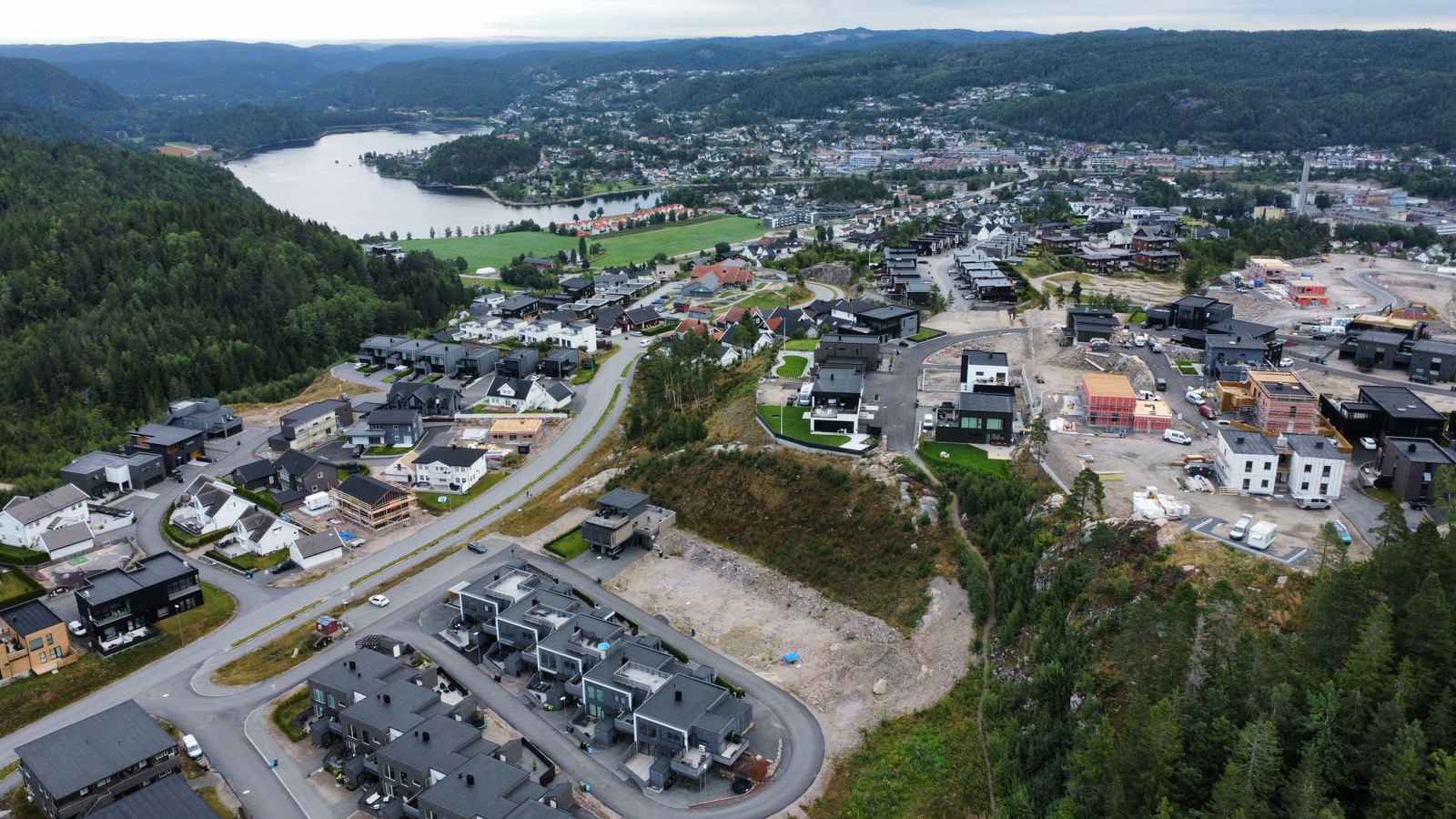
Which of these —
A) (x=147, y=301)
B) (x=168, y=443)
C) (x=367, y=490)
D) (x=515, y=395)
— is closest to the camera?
(x=367, y=490)

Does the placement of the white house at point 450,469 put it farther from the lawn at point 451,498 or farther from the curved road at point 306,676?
the curved road at point 306,676

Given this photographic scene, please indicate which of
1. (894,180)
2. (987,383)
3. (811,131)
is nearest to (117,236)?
(987,383)

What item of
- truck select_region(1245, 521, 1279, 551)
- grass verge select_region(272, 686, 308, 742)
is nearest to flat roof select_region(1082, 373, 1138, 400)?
truck select_region(1245, 521, 1279, 551)

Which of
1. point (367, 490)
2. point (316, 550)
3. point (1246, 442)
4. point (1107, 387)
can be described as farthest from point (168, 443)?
point (1246, 442)

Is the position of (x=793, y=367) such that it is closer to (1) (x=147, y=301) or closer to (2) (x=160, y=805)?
(2) (x=160, y=805)

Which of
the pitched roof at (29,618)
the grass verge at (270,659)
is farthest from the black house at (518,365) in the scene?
the pitched roof at (29,618)

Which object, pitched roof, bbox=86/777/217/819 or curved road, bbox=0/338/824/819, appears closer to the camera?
pitched roof, bbox=86/777/217/819

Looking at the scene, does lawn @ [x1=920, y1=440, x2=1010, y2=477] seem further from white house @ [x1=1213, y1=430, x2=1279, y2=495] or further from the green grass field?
the green grass field
